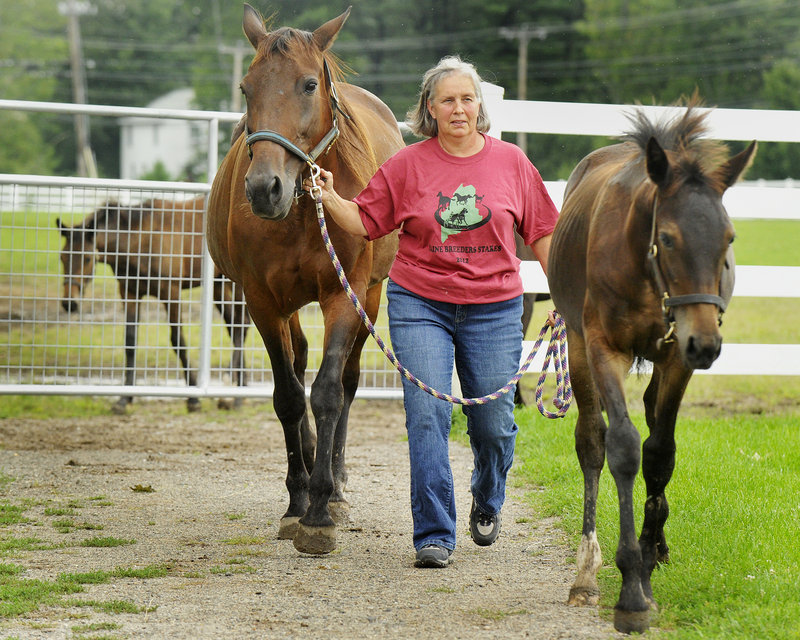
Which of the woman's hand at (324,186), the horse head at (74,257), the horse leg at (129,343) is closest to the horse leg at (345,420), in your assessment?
the woman's hand at (324,186)

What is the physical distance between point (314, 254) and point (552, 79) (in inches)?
1508

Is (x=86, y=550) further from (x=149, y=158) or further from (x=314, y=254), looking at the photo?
(x=149, y=158)

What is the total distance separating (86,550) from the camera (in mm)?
4402

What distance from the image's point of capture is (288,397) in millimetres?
4809

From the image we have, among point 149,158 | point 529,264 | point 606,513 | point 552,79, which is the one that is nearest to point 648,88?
point 552,79

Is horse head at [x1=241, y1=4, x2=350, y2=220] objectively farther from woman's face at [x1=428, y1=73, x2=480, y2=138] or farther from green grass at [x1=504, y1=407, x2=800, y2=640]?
green grass at [x1=504, y1=407, x2=800, y2=640]

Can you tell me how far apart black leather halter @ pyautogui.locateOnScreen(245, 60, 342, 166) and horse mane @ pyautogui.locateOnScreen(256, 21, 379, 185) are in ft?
0.29

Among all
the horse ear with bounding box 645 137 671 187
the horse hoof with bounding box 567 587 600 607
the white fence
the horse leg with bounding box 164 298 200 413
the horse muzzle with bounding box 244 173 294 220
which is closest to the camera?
the horse ear with bounding box 645 137 671 187

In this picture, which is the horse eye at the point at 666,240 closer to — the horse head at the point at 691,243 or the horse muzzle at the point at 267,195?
the horse head at the point at 691,243

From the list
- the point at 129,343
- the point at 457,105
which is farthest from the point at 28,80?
the point at 457,105

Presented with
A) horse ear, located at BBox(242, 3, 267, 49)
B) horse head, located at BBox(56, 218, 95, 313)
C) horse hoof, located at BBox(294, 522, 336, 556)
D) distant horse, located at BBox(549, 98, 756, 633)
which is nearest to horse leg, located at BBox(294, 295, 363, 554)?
horse hoof, located at BBox(294, 522, 336, 556)

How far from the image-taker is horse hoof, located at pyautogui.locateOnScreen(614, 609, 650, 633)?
323cm

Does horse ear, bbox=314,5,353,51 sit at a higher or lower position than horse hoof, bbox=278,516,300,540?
higher

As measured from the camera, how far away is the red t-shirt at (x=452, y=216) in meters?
4.09
